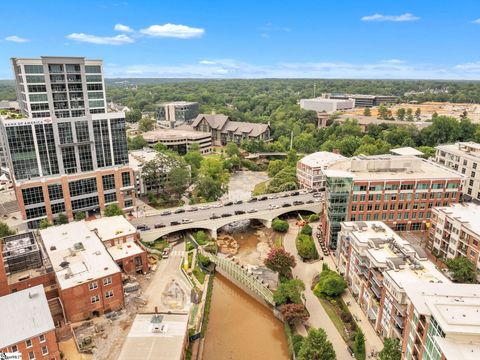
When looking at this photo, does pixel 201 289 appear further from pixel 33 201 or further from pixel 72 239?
pixel 33 201

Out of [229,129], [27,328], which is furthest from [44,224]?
[229,129]

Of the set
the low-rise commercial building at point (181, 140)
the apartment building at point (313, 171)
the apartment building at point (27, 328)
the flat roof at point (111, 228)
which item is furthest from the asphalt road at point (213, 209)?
the low-rise commercial building at point (181, 140)

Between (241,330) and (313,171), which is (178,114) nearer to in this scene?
(313,171)

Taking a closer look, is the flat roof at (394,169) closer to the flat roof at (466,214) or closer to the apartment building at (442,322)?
the flat roof at (466,214)

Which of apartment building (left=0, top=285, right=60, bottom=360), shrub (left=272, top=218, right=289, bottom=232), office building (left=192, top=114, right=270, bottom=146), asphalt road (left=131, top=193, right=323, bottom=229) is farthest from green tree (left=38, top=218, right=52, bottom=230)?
office building (left=192, top=114, right=270, bottom=146)

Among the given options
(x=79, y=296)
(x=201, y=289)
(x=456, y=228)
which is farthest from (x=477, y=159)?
(x=79, y=296)
